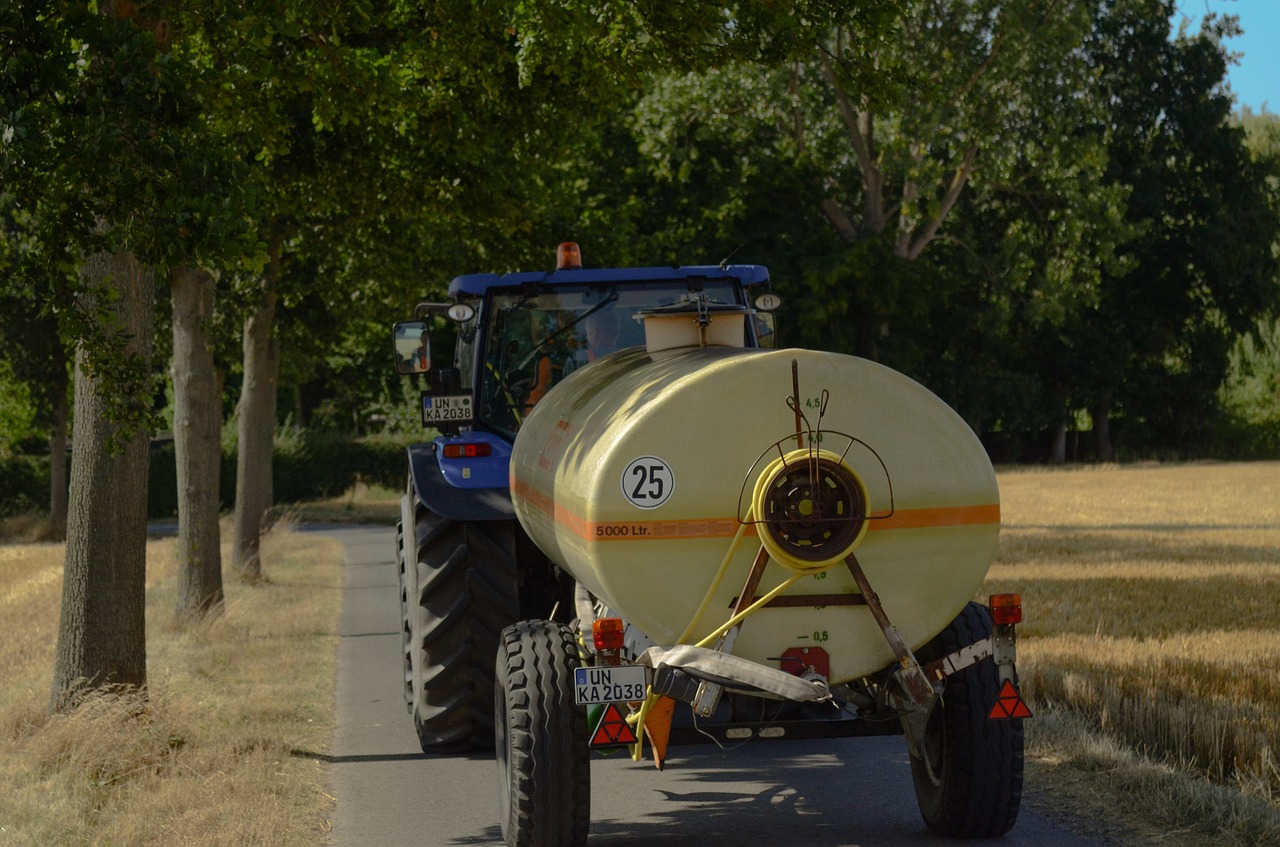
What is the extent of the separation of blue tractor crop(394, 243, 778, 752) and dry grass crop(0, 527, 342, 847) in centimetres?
85

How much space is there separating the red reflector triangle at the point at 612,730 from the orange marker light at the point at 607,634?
0.22m

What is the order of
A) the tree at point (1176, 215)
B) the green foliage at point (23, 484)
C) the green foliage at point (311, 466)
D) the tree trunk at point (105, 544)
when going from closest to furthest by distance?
the tree trunk at point (105, 544) < the green foliage at point (23, 484) < the green foliage at point (311, 466) < the tree at point (1176, 215)

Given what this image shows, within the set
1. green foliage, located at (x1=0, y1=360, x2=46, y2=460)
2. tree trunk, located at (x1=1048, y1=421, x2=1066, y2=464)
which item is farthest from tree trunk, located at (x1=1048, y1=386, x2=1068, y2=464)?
green foliage, located at (x1=0, y1=360, x2=46, y2=460)

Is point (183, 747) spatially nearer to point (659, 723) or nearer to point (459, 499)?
point (459, 499)

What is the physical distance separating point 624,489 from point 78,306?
3633mm

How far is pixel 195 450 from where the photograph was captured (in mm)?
14188

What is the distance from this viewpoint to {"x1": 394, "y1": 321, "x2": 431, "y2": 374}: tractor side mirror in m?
9.10

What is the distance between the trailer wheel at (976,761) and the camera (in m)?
6.16

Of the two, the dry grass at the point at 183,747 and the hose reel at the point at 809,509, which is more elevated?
→ the hose reel at the point at 809,509

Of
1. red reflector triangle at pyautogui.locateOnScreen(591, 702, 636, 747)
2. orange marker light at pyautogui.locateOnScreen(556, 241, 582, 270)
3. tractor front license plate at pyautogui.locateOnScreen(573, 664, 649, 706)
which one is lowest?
red reflector triangle at pyautogui.locateOnScreen(591, 702, 636, 747)

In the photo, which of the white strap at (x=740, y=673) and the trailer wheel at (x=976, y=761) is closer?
the white strap at (x=740, y=673)

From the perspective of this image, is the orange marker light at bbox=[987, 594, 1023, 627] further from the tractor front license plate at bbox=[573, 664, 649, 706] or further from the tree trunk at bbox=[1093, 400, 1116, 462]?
the tree trunk at bbox=[1093, 400, 1116, 462]

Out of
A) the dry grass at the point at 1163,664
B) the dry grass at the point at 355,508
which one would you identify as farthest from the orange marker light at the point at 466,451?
the dry grass at the point at 355,508

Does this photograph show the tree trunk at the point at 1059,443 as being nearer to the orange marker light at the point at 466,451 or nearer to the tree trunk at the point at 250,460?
the tree trunk at the point at 250,460
